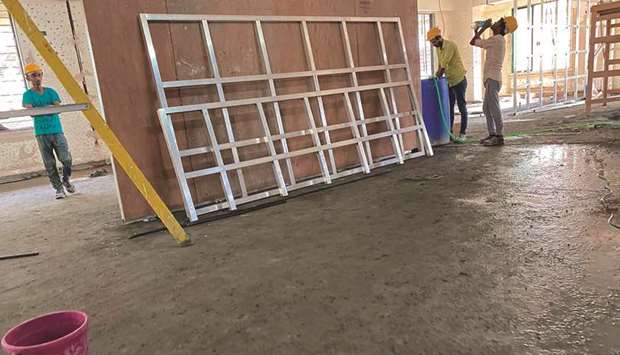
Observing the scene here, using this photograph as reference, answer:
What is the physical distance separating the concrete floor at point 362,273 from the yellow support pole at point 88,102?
25 cm

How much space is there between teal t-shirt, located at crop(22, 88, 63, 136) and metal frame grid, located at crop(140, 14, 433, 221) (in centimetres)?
211

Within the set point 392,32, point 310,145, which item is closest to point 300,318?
point 310,145

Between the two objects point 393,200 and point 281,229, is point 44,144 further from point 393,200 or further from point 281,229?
point 393,200

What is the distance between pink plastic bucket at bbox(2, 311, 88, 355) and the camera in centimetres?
105

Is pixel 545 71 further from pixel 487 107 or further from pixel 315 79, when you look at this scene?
pixel 315 79

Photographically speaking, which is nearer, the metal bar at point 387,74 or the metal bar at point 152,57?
the metal bar at point 152,57

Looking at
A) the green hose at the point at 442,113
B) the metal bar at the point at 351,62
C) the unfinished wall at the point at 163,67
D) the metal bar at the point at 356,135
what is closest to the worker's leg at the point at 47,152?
the unfinished wall at the point at 163,67

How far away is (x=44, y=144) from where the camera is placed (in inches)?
183

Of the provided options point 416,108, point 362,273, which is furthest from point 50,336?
point 416,108

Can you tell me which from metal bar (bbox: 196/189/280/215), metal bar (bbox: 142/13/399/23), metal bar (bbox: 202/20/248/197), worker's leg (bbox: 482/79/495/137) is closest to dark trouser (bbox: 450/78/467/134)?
worker's leg (bbox: 482/79/495/137)

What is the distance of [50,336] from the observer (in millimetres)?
1228

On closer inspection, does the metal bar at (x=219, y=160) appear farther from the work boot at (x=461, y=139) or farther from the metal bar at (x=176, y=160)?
the work boot at (x=461, y=139)

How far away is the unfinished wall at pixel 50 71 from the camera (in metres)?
6.36

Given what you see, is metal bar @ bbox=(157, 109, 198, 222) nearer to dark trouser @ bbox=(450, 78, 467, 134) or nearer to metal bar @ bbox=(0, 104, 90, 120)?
metal bar @ bbox=(0, 104, 90, 120)
